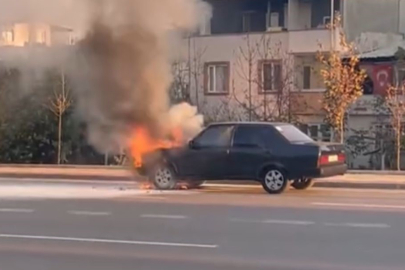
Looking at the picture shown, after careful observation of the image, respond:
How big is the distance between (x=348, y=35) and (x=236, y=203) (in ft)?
78.3

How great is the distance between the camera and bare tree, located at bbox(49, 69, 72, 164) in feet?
104

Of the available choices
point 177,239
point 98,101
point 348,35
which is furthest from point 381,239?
point 348,35

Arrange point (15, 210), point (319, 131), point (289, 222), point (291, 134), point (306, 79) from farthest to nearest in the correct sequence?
point (306, 79)
point (319, 131)
point (291, 134)
point (15, 210)
point (289, 222)

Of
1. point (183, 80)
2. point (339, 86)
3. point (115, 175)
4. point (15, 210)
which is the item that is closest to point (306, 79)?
point (183, 80)

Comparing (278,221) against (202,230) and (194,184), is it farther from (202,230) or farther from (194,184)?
(194,184)

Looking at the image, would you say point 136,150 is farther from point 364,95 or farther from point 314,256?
point 364,95

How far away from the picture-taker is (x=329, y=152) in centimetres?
2119

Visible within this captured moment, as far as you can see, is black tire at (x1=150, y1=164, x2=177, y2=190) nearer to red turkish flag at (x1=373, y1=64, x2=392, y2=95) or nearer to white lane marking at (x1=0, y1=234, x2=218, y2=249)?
white lane marking at (x1=0, y1=234, x2=218, y2=249)

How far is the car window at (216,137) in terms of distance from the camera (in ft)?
70.6

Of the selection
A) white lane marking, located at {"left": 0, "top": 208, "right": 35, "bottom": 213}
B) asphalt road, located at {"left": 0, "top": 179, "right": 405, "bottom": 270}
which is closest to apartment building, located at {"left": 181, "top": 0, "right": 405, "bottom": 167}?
asphalt road, located at {"left": 0, "top": 179, "right": 405, "bottom": 270}

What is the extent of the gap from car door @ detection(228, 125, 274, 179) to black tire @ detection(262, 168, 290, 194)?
0.78ft

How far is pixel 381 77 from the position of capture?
126 ft

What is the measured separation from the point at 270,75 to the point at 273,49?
1.36 metres

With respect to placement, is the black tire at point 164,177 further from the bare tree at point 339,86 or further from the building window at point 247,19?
the building window at point 247,19
